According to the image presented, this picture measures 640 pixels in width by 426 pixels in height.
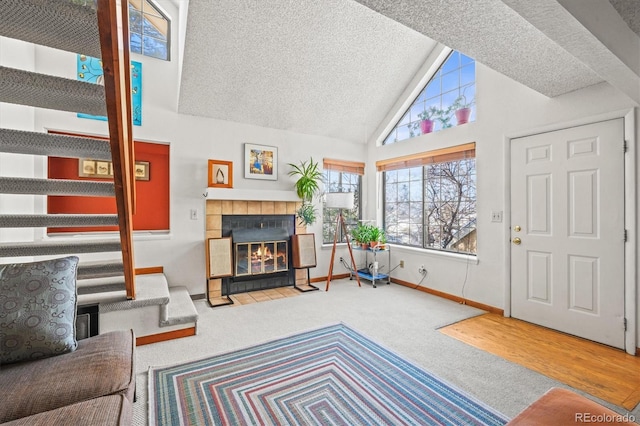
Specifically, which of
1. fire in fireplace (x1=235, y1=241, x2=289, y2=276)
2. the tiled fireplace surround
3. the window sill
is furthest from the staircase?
the window sill

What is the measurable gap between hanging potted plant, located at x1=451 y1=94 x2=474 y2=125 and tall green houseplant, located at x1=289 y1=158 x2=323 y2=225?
1982mm

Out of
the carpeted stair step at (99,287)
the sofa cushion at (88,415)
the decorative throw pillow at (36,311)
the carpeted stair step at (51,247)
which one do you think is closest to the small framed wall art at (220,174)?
the carpeted stair step at (99,287)

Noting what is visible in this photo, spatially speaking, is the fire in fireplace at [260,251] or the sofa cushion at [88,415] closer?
the sofa cushion at [88,415]

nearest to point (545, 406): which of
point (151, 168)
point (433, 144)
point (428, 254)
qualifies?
point (428, 254)

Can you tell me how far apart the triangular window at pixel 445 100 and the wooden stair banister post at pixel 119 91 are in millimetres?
3550

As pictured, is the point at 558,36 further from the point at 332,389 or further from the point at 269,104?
the point at 269,104

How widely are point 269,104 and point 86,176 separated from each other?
2.28m

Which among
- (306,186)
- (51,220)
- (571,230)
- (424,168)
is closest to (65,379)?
(51,220)

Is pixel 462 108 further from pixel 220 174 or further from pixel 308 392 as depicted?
pixel 308 392

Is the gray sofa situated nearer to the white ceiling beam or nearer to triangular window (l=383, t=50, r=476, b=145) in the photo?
the white ceiling beam

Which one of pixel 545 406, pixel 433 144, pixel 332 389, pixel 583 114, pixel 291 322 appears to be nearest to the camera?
pixel 545 406

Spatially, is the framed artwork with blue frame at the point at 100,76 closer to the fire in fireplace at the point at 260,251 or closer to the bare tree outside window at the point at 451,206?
the fire in fireplace at the point at 260,251

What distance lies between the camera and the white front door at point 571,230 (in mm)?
2566

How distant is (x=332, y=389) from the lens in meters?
1.93
